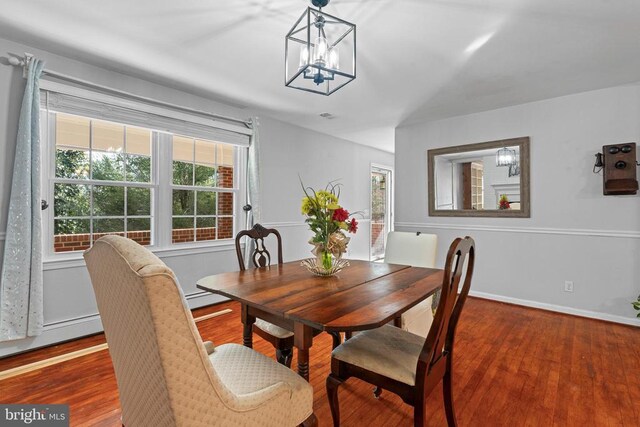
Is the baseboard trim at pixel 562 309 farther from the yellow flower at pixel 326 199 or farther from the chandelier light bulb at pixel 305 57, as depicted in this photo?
the chandelier light bulb at pixel 305 57

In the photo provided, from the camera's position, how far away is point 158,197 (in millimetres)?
3256

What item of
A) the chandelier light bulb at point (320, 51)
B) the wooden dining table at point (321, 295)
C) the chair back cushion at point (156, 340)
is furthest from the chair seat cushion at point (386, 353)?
the chandelier light bulb at point (320, 51)

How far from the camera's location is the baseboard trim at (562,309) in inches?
122

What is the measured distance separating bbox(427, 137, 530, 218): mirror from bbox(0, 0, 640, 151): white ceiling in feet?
2.06

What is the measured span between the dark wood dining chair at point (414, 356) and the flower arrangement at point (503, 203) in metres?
2.79

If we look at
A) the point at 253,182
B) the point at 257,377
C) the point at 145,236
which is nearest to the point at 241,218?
the point at 253,182

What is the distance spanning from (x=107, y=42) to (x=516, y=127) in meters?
4.17

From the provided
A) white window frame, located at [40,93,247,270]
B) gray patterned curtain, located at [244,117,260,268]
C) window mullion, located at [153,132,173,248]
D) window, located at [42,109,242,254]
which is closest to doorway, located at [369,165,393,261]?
gray patterned curtain, located at [244,117,260,268]

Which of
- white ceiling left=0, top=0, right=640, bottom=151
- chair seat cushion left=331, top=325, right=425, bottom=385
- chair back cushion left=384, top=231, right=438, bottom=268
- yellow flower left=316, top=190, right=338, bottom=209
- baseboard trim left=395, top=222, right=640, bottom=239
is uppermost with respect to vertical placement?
white ceiling left=0, top=0, right=640, bottom=151

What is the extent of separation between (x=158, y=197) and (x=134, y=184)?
26 cm

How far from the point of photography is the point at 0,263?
234cm

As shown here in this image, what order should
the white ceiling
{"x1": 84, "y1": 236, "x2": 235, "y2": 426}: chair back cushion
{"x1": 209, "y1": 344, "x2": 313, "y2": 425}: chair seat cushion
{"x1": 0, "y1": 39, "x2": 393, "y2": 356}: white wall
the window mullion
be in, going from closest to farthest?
{"x1": 84, "y1": 236, "x2": 235, "y2": 426}: chair back cushion, {"x1": 209, "y1": 344, "x2": 313, "y2": 425}: chair seat cushion, the white ceiling, {"x1": 0, "y1": 39, "x2": 393, "y2": 356}: white wall, the window mullion

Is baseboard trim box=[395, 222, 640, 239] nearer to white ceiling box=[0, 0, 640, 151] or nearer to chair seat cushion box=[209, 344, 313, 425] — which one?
white ceiling box=[0, 0, 640, 151]

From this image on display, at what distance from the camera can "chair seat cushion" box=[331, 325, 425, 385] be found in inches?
53.3
